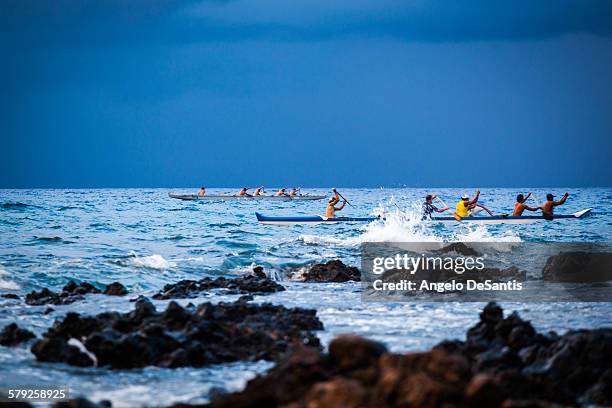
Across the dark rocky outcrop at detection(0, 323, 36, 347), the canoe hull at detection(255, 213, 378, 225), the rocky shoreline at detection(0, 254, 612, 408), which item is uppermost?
the canoe hull at detection(255, 213, 378, 225)

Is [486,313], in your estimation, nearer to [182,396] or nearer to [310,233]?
[182,396]

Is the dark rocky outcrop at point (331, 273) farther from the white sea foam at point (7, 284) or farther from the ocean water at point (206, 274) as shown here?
the white sea foam at point (7, 284)

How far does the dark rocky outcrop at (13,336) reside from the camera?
1041 cm

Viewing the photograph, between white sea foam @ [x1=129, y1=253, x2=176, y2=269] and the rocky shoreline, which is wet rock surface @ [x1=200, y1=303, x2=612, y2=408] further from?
white sea foam @ [x1=129, y1=253, x2=176, y2=269]

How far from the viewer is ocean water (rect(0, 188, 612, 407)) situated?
8.52m

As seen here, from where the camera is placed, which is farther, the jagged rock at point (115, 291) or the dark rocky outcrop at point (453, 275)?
the dark rocky outcrop at point (453, 275)

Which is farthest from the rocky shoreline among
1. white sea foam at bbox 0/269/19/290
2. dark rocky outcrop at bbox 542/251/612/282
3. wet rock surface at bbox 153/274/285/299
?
dark rocky outcrop at bbox 542/251/612/282

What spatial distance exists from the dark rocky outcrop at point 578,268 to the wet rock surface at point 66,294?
36.7 feet

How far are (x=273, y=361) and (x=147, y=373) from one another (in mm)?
1660

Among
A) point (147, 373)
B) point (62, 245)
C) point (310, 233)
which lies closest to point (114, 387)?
point (147, 373)

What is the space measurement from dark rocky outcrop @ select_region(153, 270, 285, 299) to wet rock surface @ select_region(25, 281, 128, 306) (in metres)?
1.10

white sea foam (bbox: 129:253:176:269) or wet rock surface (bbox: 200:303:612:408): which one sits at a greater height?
white sea foam (bbox: 129:253:176:269)

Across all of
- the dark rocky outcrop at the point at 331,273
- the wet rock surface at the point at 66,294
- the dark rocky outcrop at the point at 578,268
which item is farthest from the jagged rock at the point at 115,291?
the dark rocky outcrop at the point at 578,268

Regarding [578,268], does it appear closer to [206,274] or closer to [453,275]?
[453,275]
